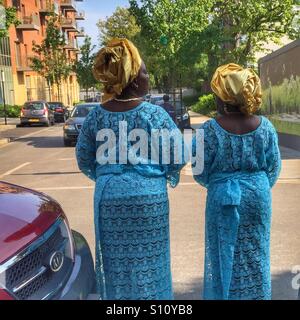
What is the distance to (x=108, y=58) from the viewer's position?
278cm

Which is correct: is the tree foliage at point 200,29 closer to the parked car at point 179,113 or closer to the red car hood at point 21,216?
the parked car at point 179,113

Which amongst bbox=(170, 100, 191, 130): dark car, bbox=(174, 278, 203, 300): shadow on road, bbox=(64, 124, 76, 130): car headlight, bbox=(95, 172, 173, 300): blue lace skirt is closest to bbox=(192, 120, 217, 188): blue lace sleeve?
bbox=(95, 172, 173, 300): blue lace skirt

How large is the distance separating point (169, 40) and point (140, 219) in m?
14.0

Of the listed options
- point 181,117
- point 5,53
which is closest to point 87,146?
point 181,117

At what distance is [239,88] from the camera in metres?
2.86

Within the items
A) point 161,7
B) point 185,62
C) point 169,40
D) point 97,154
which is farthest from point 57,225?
point 185,62

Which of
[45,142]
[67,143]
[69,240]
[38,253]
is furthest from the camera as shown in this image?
[45,142]

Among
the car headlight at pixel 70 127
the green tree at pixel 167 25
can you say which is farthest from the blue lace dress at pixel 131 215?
the car headlight at pixel 70 127

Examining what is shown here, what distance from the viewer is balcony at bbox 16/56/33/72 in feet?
135

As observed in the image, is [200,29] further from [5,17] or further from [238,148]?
[238,148]

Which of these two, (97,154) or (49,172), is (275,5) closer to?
(49,172)

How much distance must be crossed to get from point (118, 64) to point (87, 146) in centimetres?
53
